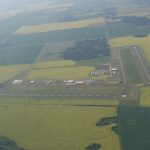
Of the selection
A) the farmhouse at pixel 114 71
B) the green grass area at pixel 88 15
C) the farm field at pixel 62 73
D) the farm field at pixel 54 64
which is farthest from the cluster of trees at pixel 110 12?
the farmhouse at pixel 114 71

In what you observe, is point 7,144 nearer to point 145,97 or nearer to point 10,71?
point 145,97

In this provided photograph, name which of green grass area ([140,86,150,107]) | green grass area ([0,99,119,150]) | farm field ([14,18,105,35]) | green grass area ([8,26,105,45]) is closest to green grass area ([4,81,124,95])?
green grass area ([140,86,150,107])

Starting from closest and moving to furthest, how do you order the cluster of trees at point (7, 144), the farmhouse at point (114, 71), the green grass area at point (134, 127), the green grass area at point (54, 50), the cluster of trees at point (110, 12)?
the green grass area at point (134, 127)
the cluster of trees at point (7, 144)
the farmhouse at point (114, 71)
the green grass area at point (54, 50)
the cluster of trees at point (110, 12)

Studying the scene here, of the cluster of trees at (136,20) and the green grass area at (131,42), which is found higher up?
the cluster of trees at (136,20)

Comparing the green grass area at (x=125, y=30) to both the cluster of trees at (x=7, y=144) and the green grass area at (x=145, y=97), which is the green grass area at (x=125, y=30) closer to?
the green grass area at (x=145, y=97)

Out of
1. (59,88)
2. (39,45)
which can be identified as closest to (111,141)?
(59,88)
